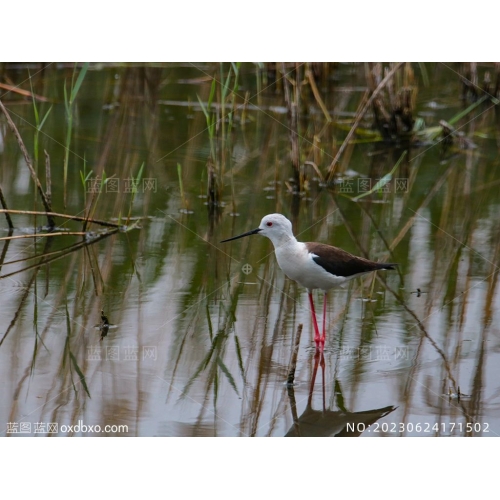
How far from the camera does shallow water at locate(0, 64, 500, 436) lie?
18.2 feet

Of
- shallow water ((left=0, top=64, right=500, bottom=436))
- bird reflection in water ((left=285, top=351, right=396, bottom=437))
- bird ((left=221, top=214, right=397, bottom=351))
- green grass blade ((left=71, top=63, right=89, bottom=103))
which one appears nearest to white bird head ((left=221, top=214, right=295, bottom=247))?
bird ((left=221, top=214, right=397, bottom=351))

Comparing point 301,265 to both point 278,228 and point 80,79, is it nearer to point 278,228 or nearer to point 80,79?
point 278,228

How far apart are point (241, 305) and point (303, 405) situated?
1710 mm

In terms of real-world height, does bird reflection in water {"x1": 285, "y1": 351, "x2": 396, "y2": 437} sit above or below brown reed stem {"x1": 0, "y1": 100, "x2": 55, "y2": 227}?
below

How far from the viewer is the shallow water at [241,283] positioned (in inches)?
219

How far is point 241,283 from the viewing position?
764 centimetres

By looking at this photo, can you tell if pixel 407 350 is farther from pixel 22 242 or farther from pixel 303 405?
pixel 22 242

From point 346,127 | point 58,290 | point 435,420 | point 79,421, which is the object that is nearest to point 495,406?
point 435,420

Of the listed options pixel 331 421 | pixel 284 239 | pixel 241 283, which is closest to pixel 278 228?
pixel 284 239

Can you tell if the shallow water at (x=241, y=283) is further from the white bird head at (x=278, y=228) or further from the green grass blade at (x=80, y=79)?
the green grass blade at (x=80, y=79)

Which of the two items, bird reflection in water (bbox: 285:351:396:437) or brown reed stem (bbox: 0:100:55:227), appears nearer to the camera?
bird reflection in water (bbox: 285:351:396:437)

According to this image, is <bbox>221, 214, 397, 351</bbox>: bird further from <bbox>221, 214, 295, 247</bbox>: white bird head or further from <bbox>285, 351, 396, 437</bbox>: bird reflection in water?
<bbox>285, 351, 396, 437</bbox>: bird reflection in water

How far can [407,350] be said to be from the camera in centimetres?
630

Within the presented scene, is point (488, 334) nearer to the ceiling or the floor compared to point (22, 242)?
nearer to the floor
